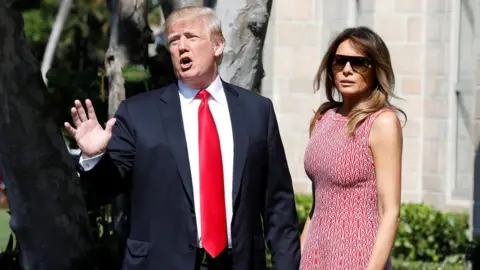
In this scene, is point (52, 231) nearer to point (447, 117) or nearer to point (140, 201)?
point (140, 201)

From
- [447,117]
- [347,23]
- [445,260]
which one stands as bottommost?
[445,260]

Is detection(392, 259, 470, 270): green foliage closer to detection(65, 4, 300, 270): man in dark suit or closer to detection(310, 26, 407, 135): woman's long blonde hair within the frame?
detection(310, 26, 407, 135): woman's long blonde hair

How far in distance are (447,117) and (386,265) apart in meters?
7.13

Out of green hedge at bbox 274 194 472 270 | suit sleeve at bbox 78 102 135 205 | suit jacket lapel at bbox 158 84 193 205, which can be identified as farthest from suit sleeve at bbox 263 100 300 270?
green hedge at bbox 274 194 472 270

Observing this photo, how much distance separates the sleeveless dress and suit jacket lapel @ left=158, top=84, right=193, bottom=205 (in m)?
0.63

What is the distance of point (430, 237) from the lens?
1197 cm

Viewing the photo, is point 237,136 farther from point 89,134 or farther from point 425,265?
point 425,265

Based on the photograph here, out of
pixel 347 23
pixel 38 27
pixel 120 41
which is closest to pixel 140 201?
pixel 120 41

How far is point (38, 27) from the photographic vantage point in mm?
22891

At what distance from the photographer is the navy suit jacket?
15.7 ft

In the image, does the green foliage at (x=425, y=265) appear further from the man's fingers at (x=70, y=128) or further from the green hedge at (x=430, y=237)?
the man's fingers at (x=70, y=128)

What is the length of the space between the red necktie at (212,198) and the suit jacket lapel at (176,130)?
6cm

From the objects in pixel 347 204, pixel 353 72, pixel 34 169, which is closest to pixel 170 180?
pixel 347 204

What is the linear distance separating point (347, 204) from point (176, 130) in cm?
77
